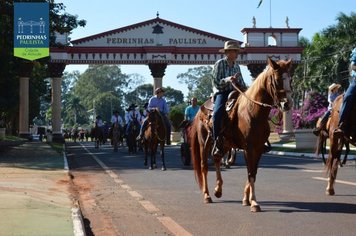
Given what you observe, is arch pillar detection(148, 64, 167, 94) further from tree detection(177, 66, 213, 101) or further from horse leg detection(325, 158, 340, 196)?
tree detection(177, 66, 213, 101)

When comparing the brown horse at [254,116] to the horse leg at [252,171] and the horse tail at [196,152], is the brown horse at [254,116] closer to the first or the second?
the horse leg at [252,171]

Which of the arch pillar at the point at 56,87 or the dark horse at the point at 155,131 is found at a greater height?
the arch pillar at the point at 56,87

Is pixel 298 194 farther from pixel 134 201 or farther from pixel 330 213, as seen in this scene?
pixel 134 201

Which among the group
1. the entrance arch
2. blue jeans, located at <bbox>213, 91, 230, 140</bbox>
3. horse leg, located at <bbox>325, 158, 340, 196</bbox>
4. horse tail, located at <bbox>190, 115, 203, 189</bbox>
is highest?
the entrance arch

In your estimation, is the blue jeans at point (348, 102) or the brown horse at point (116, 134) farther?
the brown horse at point (116, 134)

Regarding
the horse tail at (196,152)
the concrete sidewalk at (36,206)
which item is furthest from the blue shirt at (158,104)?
the horse tail at (196,152)

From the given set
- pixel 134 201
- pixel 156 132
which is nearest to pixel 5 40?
pixel 156 132

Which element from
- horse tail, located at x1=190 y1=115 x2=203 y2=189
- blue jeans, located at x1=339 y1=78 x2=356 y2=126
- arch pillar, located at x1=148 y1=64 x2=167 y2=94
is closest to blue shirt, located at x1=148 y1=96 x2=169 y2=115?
horse tail, located at x1=190 y1=115 x2=203 y2=189

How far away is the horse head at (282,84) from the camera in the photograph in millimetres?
Answer: 8281

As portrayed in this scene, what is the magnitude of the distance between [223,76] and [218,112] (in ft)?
2.14

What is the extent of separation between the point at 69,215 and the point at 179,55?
41.7m

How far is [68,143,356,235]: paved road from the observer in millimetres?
7371

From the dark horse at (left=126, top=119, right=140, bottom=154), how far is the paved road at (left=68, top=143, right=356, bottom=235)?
11525mm

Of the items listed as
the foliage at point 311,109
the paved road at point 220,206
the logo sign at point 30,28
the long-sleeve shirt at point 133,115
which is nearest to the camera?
the paved road at point 220,206
